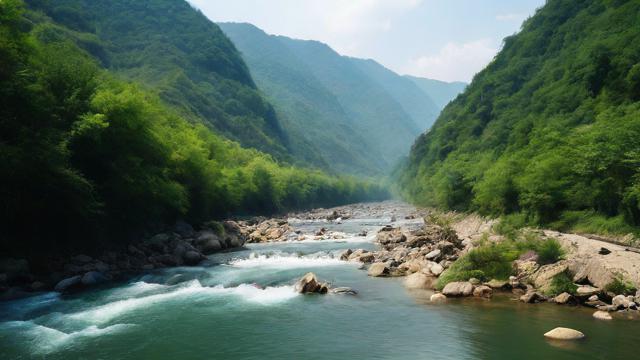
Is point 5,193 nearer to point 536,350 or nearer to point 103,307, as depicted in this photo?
point 103,307

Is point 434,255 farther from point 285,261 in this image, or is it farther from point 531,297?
point 285,261

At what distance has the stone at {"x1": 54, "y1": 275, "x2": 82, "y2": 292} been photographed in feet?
88.8

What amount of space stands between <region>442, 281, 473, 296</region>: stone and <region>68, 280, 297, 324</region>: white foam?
845 cm

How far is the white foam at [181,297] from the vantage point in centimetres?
2225

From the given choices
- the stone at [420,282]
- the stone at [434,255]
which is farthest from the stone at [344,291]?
the stone at [434,255]

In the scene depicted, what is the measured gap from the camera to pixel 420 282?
89.4 ft

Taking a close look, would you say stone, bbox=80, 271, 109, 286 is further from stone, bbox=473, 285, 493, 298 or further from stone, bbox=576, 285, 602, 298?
stone, bbox=576, 285, 602, 298

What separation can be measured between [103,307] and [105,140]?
49.0ft

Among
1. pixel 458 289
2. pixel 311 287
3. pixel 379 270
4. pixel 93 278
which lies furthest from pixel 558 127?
pixel 93 278

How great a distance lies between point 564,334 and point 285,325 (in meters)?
11.2

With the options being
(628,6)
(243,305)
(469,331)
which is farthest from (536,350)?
(628,6)

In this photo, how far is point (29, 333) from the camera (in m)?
19.5

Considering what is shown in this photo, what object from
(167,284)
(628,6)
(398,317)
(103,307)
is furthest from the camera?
(628,6)

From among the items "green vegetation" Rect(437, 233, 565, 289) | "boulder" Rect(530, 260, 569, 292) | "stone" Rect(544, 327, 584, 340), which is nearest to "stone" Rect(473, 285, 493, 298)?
"green vegetation" Rect(437, 233, 565, 289)
